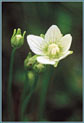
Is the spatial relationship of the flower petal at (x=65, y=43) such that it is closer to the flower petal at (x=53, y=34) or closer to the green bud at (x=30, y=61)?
the flower petal at (x=53, y=34)

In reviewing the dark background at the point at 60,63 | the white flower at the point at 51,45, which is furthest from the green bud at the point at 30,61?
the dark background at the point at 60,63

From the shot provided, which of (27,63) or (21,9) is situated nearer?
(27,63)

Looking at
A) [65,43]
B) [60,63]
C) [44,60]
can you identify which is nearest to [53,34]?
[65,43]

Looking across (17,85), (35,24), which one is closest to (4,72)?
(17,85)

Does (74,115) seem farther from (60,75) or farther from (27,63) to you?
(27,63)

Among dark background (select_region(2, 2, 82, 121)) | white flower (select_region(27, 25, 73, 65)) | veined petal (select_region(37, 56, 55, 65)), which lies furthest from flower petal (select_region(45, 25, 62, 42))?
dark background (select_region(2, 2, 82, 121))

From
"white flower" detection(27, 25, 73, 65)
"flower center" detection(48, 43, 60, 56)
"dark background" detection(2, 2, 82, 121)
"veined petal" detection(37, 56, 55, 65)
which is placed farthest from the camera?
"dark background" detection(2, 2, 82, 121)

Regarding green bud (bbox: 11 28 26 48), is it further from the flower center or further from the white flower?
the flower center

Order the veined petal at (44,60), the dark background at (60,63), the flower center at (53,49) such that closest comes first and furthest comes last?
the veined petal at (44,60) → the flower center at (53,49) → the dark background at (60,63)
